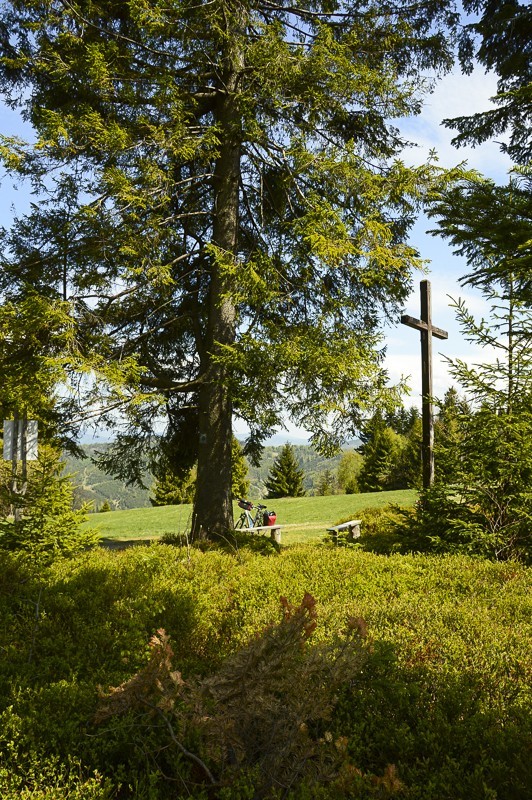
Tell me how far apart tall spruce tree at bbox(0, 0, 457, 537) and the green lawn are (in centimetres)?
761

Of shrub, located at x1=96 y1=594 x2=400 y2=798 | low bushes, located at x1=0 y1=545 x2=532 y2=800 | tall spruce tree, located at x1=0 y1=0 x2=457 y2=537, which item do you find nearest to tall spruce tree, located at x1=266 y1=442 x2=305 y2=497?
tall spruce tree, located at x1=0 y1=0 x2=457 y2=537

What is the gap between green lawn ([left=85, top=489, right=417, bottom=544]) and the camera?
19.0 metres

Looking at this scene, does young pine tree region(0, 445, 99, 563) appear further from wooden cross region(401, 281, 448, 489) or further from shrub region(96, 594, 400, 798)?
wooden cross region(401, 281, 448, 489)

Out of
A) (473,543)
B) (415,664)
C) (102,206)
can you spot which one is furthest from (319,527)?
(415,664)

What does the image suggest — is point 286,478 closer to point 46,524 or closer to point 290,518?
point 290,518

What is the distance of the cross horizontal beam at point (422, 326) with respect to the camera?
986cm

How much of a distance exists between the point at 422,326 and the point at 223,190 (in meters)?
4.36

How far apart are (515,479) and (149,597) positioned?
15.8 feet

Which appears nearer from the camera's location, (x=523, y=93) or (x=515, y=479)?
(x=523, y=93)

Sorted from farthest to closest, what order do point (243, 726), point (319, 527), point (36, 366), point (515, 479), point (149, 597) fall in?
point (319, 527), point (36, 366), point (515, 479), point (149, 597), point (243, 726)

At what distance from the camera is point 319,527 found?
63.7 ft

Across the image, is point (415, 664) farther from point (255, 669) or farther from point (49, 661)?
point (49, 661)

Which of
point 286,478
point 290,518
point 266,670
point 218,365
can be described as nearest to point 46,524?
point 218,365

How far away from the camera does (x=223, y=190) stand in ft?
34.3
